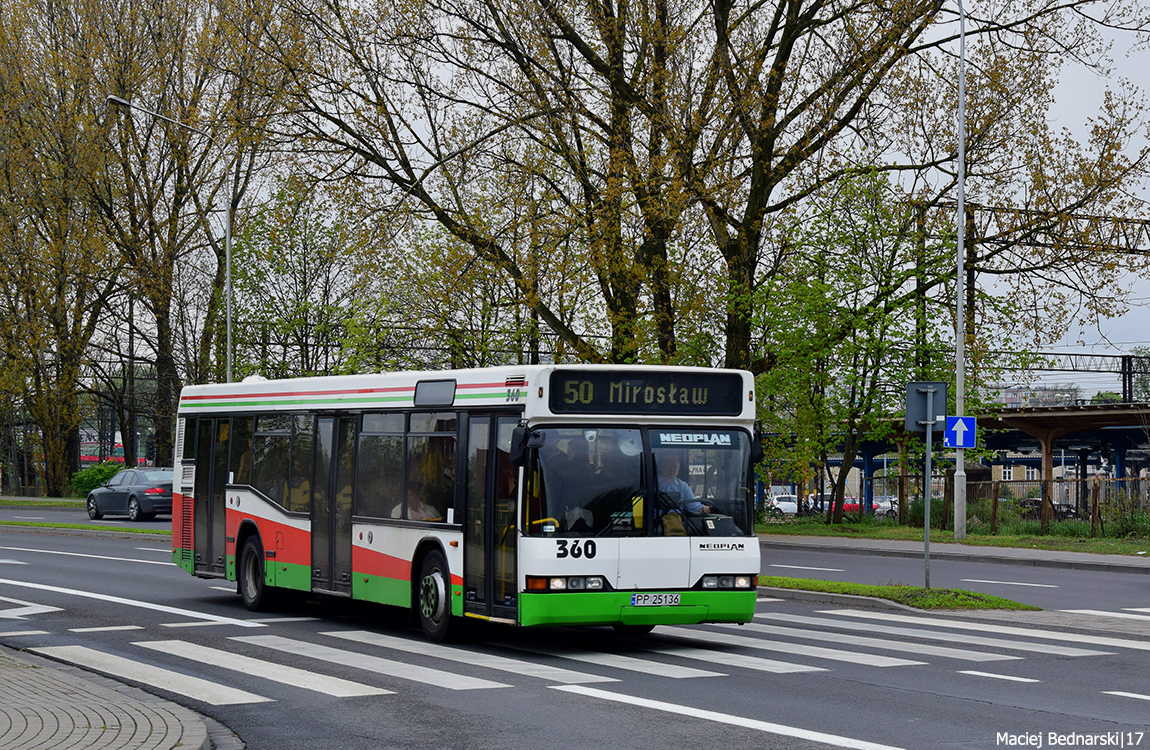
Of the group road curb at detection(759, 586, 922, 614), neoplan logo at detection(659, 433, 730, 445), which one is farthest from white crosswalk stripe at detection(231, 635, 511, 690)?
road curb at detection(759, 586, 922, 614)

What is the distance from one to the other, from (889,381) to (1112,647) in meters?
22.7

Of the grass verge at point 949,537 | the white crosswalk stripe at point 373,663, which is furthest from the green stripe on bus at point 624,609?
the grass verge at point 949,537

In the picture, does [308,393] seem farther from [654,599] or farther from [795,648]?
[795,648]

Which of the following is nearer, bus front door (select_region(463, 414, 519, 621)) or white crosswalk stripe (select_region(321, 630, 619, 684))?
white crosswalk stripe (select_region(321, 630, 619, 684))

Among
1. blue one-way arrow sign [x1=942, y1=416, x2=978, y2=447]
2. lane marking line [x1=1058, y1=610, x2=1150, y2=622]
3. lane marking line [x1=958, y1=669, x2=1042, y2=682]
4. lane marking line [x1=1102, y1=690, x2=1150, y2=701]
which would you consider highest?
blue one-way arrow sign [x1=942, y1=416, x2=978, y2=447]

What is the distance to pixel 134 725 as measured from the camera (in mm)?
8188

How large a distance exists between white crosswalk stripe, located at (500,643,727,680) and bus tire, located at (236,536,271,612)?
452cm

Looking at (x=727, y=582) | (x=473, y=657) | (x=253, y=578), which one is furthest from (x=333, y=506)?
(x=727, y=582)

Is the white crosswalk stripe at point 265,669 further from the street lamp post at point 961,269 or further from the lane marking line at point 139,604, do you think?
the street lamp post at point 961,269

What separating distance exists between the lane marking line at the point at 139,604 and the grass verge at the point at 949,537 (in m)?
18.0

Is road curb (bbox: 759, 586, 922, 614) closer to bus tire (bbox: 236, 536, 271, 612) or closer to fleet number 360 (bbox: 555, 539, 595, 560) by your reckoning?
fleet number 360 (bbox: 555, 539, 595, 560)

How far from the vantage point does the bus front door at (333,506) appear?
1463cm

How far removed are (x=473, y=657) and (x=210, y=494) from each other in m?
6.87

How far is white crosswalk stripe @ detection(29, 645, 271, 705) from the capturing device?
32.1 ft
